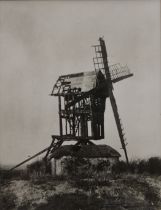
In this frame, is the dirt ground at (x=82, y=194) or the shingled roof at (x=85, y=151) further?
the shingled roof at (x=85, y=151)

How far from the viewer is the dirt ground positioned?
23395 mm

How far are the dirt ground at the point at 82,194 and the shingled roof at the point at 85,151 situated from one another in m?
4.41

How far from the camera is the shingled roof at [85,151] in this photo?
32406 millimetres

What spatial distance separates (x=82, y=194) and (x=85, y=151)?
838cm

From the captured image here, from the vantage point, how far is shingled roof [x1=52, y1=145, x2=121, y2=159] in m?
32.4

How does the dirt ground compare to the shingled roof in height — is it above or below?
below

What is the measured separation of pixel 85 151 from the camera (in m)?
32.7

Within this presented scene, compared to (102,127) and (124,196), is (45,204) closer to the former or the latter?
(124,196)

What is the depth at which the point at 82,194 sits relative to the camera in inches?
961

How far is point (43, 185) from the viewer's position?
26297 mm

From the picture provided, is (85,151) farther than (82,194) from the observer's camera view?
Yes

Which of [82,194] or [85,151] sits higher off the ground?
[85,151]

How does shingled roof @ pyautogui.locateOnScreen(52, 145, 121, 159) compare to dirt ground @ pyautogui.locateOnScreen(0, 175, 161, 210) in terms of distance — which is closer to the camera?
dirt ground @ pyautogui.locateOnScreen(0, 175, 161, 210)

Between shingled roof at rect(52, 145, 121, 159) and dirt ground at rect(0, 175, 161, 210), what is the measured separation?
441 cm
